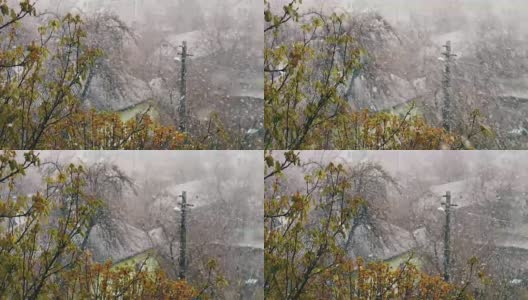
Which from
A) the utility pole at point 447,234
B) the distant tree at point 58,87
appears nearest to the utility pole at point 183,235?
the distant tree at point 58,87

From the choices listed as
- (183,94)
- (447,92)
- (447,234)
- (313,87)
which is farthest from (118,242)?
(447,92)

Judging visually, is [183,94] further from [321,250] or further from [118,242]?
[321,250]

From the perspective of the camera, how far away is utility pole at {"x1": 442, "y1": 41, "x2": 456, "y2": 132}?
128 inches

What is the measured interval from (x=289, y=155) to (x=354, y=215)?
37cm

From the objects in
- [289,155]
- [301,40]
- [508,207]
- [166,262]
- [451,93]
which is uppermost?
[301,40]

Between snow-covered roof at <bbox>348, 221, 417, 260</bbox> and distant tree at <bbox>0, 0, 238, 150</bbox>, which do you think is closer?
distant tree at <bbox>0, 0, 238, 150</bbox>

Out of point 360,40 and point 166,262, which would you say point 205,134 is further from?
point 360,40

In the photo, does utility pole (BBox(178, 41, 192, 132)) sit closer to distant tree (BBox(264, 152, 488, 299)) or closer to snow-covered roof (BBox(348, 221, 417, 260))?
distant tree (BBox(264, 152, 488, 299))

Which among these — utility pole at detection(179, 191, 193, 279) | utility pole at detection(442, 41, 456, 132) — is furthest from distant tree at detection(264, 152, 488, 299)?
utility pole at detection(442, 41, 456, 132)

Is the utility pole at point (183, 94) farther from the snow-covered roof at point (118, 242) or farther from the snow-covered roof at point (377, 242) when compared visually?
the snow-covered roof at point (377, 242)

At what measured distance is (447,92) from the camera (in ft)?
10.7

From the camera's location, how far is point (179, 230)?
3.21 m

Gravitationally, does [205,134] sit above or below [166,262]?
above

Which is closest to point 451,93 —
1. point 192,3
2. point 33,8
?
point 192,3
